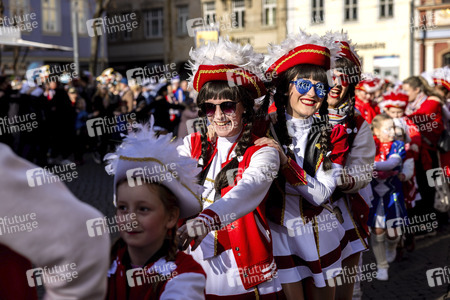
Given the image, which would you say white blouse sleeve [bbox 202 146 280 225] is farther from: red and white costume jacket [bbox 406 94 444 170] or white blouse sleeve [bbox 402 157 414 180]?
red and white costume jacket [bbox 406 94 444 170]

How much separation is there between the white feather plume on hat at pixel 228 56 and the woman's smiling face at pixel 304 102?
0.27 metres

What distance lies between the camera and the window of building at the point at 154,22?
40.3 m

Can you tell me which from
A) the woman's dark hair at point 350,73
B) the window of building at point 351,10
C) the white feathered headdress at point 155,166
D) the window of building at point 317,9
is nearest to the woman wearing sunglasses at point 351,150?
the woman's dark hair at point 350,73

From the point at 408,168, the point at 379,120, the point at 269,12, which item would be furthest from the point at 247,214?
the point at 269,12

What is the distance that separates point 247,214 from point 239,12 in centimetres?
3504

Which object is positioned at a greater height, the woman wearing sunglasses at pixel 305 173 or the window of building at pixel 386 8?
the window of building at pixel 386 8

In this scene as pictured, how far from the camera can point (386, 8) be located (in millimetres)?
30812

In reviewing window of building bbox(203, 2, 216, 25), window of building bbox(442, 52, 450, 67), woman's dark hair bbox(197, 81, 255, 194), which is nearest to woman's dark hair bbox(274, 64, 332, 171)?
woman's dark hair bbox(197, 81, 255, 194)

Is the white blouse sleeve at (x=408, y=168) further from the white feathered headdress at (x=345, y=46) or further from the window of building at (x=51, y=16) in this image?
the window of building at (x=51, y=16)

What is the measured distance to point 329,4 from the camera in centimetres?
3266

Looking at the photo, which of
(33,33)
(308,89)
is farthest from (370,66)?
(308,89)

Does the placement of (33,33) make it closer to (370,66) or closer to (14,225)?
(370,66)

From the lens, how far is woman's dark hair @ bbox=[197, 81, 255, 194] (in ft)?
9.78

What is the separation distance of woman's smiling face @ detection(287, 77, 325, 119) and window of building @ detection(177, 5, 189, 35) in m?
36.9
